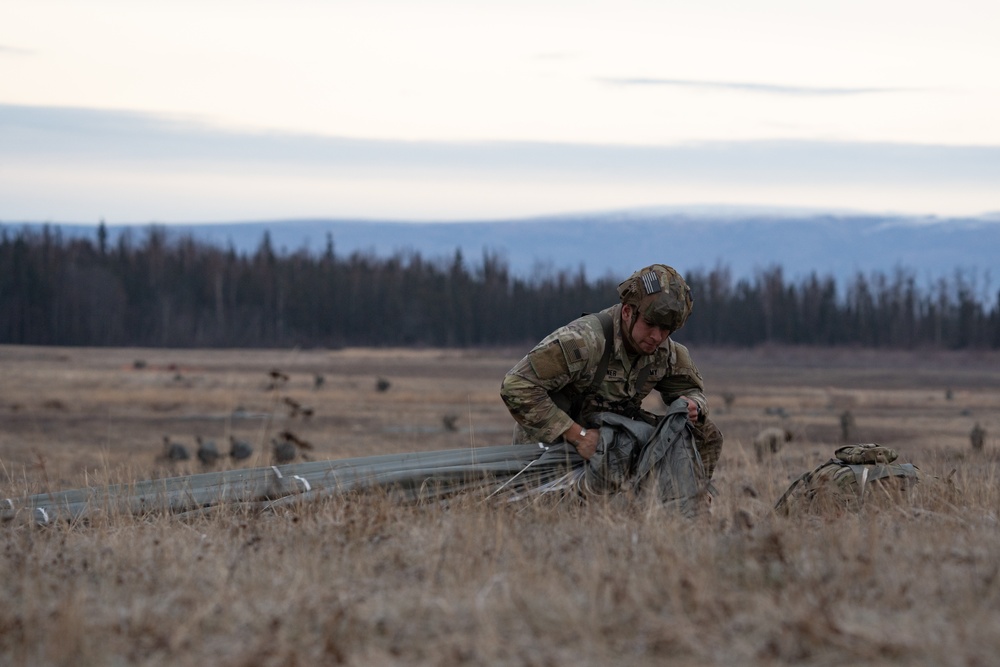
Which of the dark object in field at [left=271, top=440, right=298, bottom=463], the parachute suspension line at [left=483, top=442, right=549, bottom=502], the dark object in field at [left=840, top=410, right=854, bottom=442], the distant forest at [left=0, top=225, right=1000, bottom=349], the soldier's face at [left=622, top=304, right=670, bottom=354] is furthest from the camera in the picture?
the distant forest at [left=0, top=225, right=1000, bottom=349]

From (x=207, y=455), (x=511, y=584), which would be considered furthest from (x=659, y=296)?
(x=207, y=455)

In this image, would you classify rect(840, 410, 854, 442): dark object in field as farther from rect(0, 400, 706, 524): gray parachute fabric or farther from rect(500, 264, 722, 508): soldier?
rect(0, 400, 706, 524): gray parachute fabric

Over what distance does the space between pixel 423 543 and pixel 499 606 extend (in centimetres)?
114

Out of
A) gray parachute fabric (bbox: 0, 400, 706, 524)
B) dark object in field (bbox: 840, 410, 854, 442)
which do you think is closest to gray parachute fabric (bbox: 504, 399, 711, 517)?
gray parachute fabric (bbox: 0, 400, 706, 524)

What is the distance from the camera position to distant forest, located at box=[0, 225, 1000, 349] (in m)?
93.0

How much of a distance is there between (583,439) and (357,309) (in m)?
96.4

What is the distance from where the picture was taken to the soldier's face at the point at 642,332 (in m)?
6.28

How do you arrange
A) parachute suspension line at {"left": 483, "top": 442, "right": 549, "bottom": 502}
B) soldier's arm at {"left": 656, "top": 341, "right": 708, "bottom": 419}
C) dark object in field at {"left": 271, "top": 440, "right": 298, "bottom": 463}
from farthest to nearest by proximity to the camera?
dark object in field at {"left": 271, "top": 440, "right": 298, "bottom": 463} → soldier's arm at {"left": 656, "top": 341, "right": 708, "bottom": 419} → parachute suspension line at {"left": 483, "top": 442, "right": 549, "bottom": 502}

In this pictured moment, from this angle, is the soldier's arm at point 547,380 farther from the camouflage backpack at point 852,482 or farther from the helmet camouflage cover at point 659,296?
the camouflage backpack at point 852,482

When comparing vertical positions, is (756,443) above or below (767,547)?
below

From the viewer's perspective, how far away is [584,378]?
6.59m

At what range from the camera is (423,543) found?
5211 millimetres

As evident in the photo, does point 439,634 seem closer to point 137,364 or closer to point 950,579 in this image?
point 950,579

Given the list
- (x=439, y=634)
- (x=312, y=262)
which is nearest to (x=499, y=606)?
(x=439, y=634)
